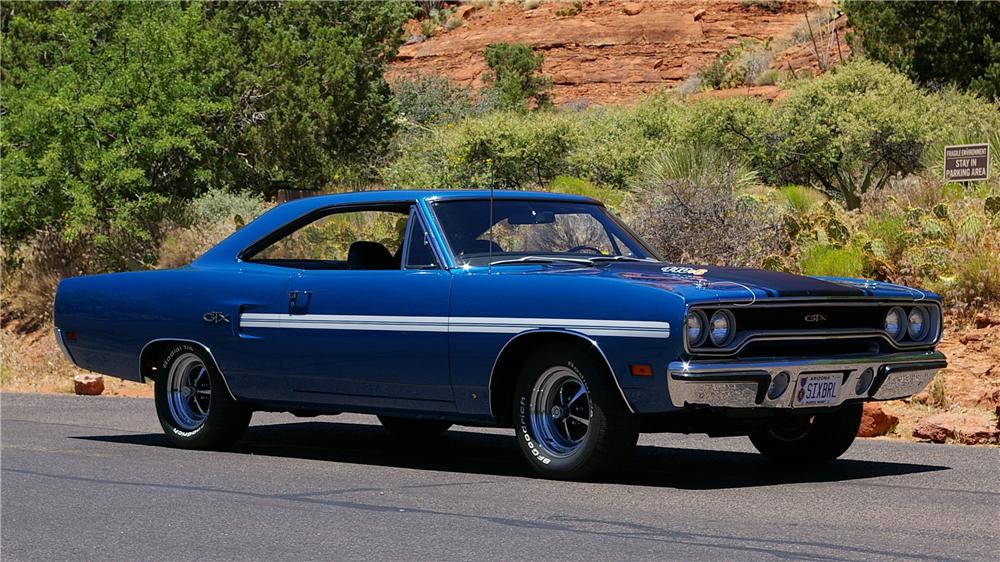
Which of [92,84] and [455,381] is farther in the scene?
[92,84]

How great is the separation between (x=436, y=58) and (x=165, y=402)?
6901 cm

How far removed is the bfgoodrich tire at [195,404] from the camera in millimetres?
9734

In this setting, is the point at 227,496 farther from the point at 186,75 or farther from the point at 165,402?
the point at 186,75

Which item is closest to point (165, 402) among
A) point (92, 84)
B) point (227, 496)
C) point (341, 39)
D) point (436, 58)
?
point (227, 496)

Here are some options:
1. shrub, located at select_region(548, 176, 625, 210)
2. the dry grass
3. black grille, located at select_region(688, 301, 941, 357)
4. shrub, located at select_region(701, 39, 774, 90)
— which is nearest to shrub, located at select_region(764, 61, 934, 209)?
shrub, located at select_region(548, 176, 625, 210)

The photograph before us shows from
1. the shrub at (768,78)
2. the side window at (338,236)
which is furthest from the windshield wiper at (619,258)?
the shrub at (768,78)

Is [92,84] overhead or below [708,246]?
overhead

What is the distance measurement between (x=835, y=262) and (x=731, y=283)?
8.09 meters

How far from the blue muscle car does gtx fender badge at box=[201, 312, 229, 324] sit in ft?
0.04

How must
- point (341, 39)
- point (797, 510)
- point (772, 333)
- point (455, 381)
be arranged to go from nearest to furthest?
point (797, 510) → point (772, 333) → point (455, 381) → point (341, 39)

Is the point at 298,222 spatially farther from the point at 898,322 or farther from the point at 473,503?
the point at 898,322

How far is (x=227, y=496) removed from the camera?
7699 millimetres

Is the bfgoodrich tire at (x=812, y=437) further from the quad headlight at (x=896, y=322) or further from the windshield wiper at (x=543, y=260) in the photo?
the windshield wiper at (x=543, y=260)

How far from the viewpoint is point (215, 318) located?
9.61 meters
